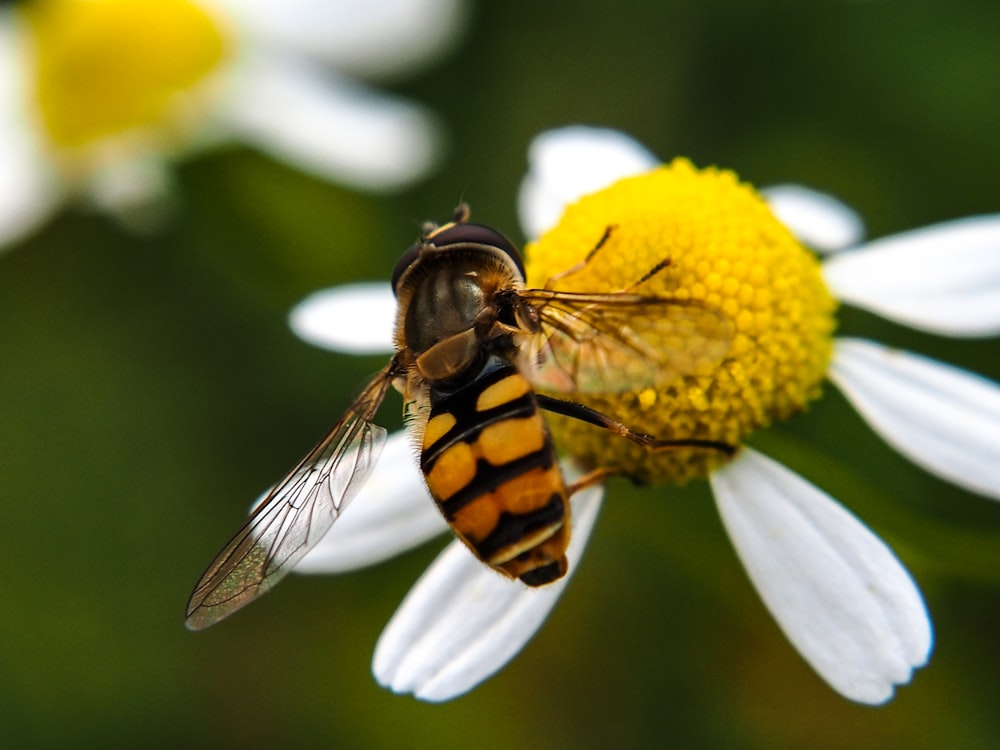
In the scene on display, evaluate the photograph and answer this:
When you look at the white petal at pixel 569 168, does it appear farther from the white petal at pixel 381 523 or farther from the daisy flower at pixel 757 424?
the white petal at pixel 381 523

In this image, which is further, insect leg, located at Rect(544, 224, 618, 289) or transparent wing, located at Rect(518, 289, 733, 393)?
insect leg, located at Rect(544, 224, 618, 289)

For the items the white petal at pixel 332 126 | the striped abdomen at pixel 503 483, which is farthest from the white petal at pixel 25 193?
the striped abdomen at pixel 503 483

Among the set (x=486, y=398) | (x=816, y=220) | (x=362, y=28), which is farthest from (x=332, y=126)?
(x=486, y=398)

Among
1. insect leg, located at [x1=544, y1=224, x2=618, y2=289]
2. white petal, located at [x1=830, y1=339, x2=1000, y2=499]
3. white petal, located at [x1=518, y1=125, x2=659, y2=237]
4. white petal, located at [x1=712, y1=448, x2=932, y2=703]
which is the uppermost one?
insect leg, located at [x1=544, y1=224, x2=618, y2=289]

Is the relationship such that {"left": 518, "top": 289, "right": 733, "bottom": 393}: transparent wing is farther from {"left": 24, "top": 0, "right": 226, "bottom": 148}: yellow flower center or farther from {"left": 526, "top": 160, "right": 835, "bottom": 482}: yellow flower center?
{"left": 24, "top": 0, "right": 226, "bottom": 148}: yellow flower center

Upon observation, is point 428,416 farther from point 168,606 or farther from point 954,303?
point 168,606

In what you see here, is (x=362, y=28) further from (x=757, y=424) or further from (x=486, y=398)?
(x=486, y=398)

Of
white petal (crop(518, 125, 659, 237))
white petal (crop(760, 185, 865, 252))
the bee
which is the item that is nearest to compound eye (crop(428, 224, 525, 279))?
the bee
